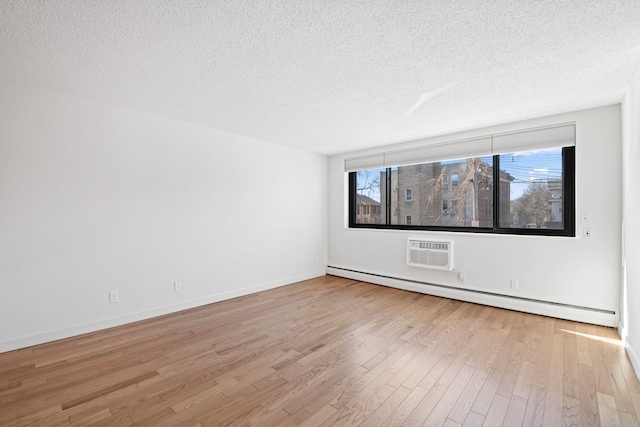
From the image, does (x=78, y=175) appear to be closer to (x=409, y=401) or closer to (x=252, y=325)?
(x=252, y=325)

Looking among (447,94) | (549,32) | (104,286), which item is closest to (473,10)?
(549,32)

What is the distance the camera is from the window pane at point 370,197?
5.17 metres

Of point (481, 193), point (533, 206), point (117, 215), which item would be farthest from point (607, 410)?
point (117, 215)

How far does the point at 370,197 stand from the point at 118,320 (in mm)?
4084

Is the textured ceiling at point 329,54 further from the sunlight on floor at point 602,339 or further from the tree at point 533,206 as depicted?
the sunlight on floor at point 602,339

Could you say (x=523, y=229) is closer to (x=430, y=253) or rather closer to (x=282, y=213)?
(x=430, y=253)

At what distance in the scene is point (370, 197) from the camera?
5.33 metres

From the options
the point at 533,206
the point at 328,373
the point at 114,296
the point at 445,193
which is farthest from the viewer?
the point at 445,193

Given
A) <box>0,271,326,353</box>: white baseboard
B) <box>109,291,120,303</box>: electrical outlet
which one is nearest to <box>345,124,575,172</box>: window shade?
<box>0,271,326,353</box>: white baseboard

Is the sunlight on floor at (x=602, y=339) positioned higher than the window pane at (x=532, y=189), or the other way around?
the window pane at (x=532, y=189)

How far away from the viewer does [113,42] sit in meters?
1.96

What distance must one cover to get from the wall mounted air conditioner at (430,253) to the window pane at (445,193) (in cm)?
36

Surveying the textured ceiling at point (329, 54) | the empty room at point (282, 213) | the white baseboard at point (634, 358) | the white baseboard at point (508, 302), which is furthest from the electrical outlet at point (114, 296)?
the white baseboard at point (634, 358)

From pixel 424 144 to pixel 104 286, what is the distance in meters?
4.47
